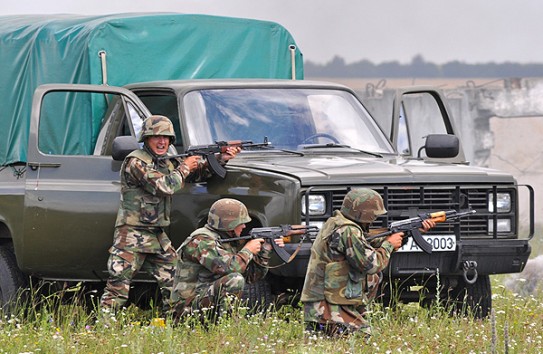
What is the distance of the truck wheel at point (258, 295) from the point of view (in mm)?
9414

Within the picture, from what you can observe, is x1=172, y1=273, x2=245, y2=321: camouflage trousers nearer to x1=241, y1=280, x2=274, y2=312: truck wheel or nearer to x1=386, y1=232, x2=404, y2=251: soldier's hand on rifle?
x1=241, y1=280, x2=274, y2=312: truck wheel

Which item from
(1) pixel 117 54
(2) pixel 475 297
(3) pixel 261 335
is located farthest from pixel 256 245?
(1) pixel 117 54

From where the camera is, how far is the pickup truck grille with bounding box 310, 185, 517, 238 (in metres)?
9.42

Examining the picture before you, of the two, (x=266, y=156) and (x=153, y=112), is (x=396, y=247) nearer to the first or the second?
(x=266, y=156)

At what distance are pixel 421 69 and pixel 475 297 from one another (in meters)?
26.0

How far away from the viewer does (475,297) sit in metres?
10.2

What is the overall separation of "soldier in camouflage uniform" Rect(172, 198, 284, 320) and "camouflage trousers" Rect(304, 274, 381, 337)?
0.46m

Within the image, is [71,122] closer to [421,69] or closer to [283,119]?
[283,119]

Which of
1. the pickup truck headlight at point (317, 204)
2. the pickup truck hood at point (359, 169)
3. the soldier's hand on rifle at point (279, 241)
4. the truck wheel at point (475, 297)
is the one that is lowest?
the truck wheel at point (475, 297)

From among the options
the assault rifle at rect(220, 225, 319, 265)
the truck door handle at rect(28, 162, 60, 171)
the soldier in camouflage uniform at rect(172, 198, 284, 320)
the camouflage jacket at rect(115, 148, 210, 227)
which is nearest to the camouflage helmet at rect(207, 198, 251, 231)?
the soldier in camouflage uniform at rect(172, 198, 284, 320)

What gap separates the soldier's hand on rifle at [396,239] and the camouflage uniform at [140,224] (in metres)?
1.51

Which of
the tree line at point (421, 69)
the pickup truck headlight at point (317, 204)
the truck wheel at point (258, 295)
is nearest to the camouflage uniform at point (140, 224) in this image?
the truck wheel at point (258, 295)

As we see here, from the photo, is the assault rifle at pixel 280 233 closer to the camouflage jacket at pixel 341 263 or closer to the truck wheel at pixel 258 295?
the camouflage jacket at pixel 341 263

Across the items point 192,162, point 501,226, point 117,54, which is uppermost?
point 117,54
